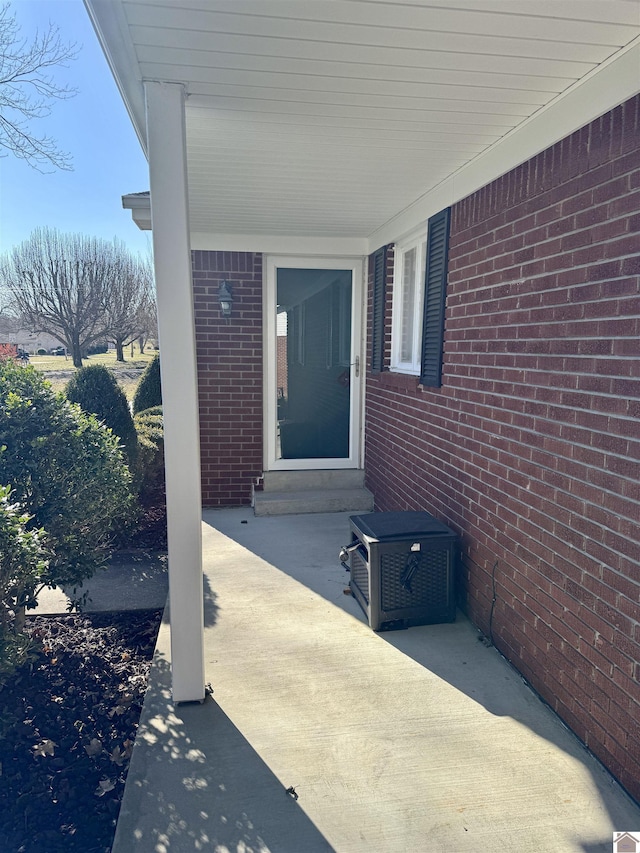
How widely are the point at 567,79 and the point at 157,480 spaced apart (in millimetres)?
5265

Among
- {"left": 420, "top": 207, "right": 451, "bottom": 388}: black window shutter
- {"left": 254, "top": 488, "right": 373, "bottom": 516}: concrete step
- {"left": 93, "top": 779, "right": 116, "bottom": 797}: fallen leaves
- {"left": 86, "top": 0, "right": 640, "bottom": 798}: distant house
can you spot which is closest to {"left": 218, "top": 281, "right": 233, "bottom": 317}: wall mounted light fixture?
{"left": 86, "top": 0, "right": 640, "bottom": 798}: distant house

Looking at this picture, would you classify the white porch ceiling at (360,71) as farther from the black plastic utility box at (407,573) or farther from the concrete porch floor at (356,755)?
the concrete porch floor at (356,755)

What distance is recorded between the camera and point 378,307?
508 cm

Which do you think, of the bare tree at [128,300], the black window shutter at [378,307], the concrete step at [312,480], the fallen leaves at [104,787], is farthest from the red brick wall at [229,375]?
the bare tree at [128,300]

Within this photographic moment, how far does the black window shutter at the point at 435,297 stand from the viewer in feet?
11.9

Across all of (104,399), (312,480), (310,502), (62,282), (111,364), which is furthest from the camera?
(111,364)

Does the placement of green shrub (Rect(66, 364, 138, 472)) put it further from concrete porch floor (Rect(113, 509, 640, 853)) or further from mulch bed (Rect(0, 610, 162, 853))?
concrete porch floor (Rect(113, 509, 640, 853))

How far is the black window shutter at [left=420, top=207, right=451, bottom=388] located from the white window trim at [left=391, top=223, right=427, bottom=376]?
0.35 m

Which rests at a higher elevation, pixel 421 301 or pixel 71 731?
pixel 421 301

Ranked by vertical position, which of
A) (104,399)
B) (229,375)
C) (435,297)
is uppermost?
(435,297)

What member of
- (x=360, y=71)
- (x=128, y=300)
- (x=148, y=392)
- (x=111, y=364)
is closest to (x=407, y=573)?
(x=360, y=71)

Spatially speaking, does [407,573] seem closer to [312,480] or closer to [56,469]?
[56,469]

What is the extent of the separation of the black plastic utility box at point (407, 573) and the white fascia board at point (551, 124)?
2090mm

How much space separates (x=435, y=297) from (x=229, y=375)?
8.03 feet
